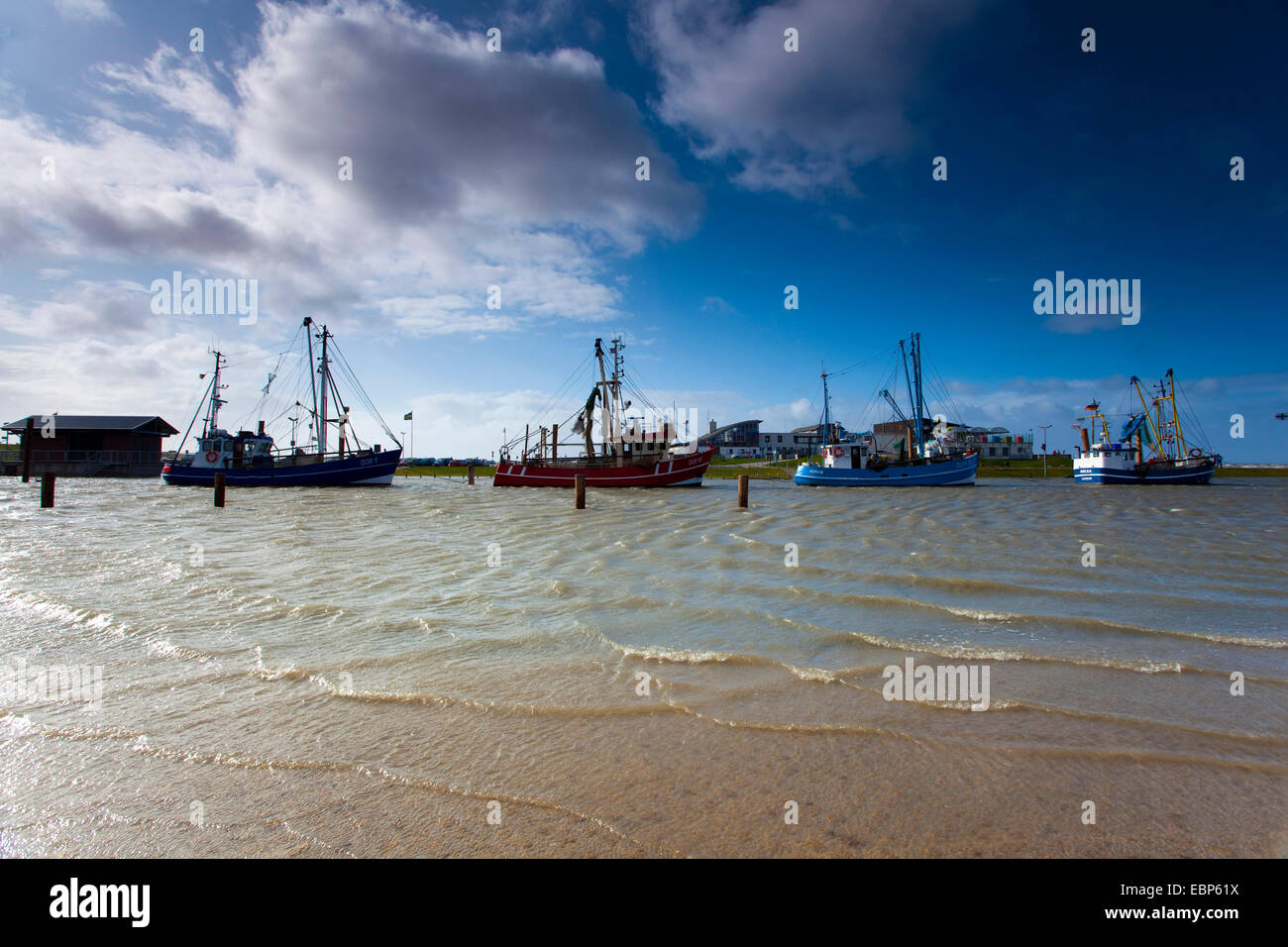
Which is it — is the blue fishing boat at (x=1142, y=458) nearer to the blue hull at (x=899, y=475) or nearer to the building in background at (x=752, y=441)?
the blue hull at (x=899, y=475)

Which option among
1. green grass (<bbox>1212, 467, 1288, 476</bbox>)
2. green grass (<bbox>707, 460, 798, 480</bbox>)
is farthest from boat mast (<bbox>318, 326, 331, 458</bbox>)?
green grass (<bbox>1212, 467, 1288, 476</bbox>)

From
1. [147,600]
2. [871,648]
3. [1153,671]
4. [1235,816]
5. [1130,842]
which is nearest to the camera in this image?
[1130,842]

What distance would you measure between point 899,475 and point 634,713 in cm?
5381

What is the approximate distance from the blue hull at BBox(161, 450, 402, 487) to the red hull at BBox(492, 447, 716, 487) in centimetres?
1143

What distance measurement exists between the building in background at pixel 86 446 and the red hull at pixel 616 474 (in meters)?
45.1

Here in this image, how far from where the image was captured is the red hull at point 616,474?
4997 cm

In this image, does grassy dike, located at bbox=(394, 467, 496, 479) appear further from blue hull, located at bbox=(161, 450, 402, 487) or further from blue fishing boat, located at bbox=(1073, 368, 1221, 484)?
blue fishing boat, located at bbox=(1073, 368, 1221, 484)

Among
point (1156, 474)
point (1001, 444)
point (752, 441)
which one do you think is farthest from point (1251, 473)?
point (752, 441)

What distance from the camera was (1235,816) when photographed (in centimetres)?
359

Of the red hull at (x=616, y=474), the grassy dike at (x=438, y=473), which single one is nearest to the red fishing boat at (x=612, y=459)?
the red hull at (x=616, y=474)

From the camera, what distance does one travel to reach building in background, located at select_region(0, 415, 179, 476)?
6350 centimetres
